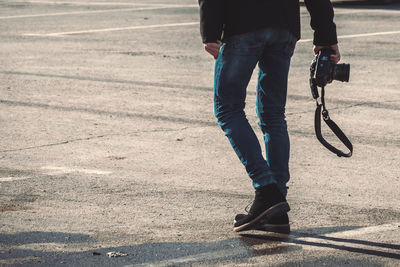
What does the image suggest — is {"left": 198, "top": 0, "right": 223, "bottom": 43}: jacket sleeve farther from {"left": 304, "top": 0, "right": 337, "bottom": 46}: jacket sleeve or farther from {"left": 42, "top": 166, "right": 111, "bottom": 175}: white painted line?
{"left": 42, "top": 166, "right": 111, "bottom": 175}: white painted line

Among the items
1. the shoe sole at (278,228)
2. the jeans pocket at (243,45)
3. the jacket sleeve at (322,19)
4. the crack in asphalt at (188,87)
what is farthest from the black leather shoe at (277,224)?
the crack in asphalt at (188,87)

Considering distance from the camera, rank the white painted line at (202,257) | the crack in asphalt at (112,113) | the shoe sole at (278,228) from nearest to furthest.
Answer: the white painted line at (202,257) → the shoe sole at (278,228) → the crack in asphalt at (112,113)

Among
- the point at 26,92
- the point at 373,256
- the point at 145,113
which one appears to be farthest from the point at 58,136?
the point at 373,256

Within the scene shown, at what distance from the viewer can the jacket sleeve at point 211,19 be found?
15.6 ft

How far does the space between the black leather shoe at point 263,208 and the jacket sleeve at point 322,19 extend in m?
0.88

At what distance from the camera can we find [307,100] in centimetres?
913

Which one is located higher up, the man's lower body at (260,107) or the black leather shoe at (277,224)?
the man's lower body at (260,107)

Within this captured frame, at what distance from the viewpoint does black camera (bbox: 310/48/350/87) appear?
4.99 metres

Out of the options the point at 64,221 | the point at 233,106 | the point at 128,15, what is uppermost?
the point at 233,106

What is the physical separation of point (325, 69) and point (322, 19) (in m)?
0.28

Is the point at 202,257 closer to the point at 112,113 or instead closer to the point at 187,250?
the point at 187,250

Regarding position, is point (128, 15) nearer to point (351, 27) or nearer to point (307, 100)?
point (351, 27)

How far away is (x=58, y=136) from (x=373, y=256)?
376cm

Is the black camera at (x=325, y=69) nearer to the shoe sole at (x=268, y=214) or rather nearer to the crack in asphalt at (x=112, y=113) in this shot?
the shoe sole at (x=268, y=214)
